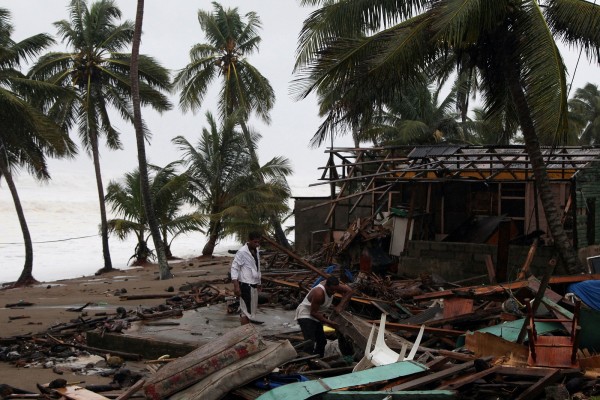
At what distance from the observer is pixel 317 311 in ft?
30.0

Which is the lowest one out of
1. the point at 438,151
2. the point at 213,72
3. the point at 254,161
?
the point at 438,151

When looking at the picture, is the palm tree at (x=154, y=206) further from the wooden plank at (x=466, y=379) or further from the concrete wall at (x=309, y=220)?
the wooden plank at (x=466, y=379)

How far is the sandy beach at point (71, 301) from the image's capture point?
374 inches

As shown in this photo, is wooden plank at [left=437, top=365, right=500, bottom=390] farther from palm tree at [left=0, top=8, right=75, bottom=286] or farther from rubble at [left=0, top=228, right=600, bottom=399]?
palm tree at [left=0, top=8, right=75, bottom=286]

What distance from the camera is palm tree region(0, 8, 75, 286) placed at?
19.0 meters

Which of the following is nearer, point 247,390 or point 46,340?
point 247,390

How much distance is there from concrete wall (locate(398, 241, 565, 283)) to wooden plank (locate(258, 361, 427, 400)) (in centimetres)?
781

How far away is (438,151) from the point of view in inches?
689

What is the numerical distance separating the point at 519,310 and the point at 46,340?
7304mm

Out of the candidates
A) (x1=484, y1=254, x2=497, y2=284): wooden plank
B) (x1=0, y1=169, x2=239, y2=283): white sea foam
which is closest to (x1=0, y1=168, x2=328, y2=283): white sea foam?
(x1=0, y1=169, x2=239, y2=283): white sea foam

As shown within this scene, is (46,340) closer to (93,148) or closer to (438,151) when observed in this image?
(438,151)

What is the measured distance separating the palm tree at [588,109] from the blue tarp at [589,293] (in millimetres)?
46347

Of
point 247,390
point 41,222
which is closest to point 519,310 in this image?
point 247,390

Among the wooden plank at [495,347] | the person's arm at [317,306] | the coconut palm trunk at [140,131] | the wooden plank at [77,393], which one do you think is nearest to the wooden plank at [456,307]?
the wooden plank at [495,347]
